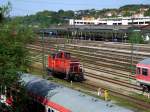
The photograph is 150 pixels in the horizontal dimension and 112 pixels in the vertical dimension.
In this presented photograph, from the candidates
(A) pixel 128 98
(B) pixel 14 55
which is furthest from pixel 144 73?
(B) pixel 14 55

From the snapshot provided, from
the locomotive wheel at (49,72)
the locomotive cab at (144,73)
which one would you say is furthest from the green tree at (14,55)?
the locomotive wheel at (49,72)

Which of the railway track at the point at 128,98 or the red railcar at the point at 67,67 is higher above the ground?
the red railcar at the point at 67,67

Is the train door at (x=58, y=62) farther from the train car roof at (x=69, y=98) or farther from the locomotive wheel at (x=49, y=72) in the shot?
the train car roof at (x=69, y=98)

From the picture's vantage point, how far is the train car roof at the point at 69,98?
16.6m

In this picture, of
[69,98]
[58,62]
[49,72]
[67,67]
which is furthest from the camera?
[49,72]

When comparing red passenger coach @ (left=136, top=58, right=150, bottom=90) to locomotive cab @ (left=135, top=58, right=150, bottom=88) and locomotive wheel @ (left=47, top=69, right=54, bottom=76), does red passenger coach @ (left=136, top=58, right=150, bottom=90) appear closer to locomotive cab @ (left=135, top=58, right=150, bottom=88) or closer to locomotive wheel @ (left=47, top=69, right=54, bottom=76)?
locomotive cab @ (left=135, top=58, right=150, bottom=88)

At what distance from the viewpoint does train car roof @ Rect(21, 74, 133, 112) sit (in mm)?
16562

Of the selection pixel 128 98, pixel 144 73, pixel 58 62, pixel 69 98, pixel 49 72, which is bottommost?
pixel 49 72

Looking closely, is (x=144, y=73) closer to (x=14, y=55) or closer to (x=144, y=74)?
(x=144, y=74)

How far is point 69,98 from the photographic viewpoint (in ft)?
61.6

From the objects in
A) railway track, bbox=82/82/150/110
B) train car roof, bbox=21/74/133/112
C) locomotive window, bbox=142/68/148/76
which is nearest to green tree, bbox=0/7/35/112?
train car roof, bbox=21/74/133/112

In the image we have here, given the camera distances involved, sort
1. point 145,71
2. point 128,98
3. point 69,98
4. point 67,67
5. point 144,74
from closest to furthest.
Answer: point 69,98 < point 128,98 < point 145,71 < point 144,74 < point 67,67

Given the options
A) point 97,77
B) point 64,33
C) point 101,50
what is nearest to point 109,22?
point 64,33

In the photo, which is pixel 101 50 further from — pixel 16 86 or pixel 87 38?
pixel 16 86
